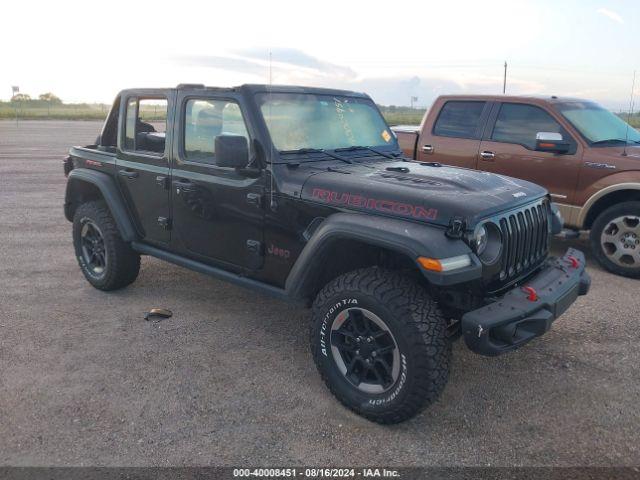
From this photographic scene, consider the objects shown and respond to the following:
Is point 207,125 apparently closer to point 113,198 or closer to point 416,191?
point 113,198

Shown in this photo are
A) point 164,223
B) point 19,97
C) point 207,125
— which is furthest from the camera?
point 19,97

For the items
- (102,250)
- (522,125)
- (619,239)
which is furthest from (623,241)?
(102,250)

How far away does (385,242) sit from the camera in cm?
304

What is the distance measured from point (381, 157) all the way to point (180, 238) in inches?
68.6

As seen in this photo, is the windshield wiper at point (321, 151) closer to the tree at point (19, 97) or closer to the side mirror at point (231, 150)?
the side mirror at point (231, 150)

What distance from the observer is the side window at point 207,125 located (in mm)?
3975

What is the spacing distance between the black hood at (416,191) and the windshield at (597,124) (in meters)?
2.92

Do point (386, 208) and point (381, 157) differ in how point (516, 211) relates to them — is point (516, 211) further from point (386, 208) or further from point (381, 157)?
point (381, 157)

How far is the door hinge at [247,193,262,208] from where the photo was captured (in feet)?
12.4

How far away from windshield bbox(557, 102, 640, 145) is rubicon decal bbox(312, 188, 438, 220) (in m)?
4.03

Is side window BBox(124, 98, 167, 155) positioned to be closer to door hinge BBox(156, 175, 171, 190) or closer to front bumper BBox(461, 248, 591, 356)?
door hinge BBox(156, 175, 171, 190)

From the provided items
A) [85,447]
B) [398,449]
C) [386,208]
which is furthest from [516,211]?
[85,447]

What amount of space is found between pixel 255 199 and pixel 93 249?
2369 millimetres

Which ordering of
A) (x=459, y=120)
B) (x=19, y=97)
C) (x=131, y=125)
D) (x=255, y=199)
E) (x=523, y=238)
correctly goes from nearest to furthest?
(x=523, y=238) → (x=255, y=199) → (x=131, y=125) → (x=459, y=120) → (x=19, y=97)
